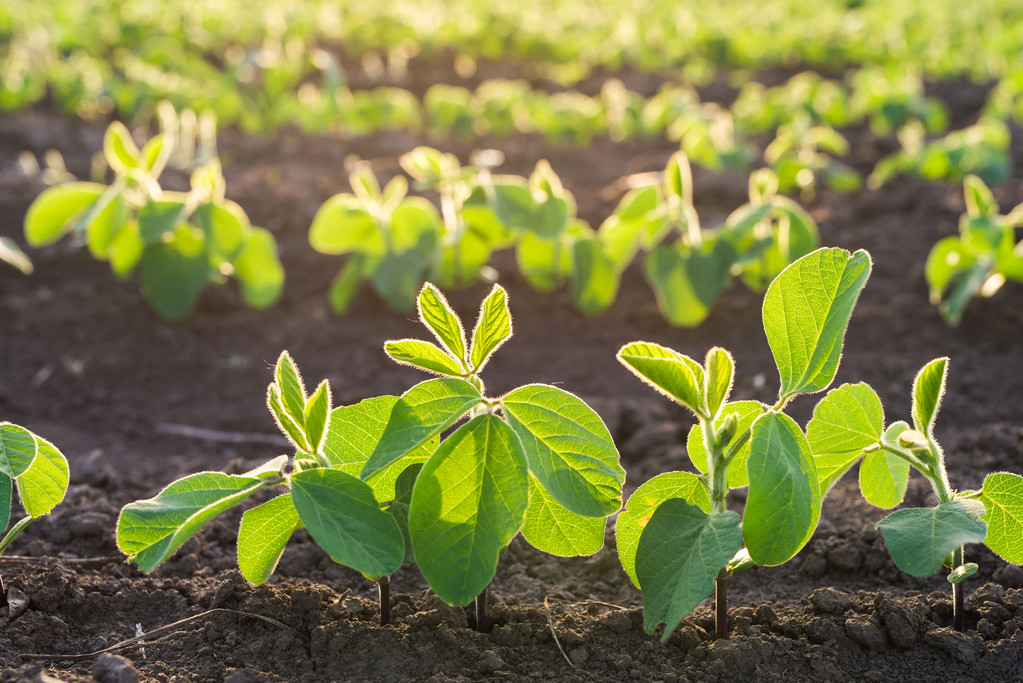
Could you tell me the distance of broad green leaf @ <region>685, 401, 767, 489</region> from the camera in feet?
4.65

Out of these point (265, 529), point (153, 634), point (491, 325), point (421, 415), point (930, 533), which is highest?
point (491, 325)

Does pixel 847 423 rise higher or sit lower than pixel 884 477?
higher

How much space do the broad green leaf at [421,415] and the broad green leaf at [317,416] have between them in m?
0.09

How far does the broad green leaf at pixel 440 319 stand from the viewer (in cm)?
139

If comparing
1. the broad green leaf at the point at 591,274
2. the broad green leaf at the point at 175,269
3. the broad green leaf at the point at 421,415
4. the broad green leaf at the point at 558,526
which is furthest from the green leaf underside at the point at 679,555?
the broad green leaf at the point at 175,269

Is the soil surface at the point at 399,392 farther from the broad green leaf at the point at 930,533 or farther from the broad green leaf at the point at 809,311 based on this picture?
the broad green leaf at the point at 809,311

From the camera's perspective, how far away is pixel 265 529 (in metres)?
1.45

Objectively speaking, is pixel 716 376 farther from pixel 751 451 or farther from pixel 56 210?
pixel 56 210

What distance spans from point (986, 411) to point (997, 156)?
6.64 ft

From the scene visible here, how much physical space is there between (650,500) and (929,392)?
0.46m

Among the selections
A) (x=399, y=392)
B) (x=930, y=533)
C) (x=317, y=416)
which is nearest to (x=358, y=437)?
(x=317, y=416)

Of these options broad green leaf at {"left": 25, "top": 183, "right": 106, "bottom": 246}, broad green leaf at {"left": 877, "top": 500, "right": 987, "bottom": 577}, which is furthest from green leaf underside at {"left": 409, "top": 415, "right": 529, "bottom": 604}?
broad green leaf at {"left": 25, "top": 183, "right": 106, "bottom": 246}

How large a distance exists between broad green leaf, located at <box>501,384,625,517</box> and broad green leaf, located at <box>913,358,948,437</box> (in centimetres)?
49

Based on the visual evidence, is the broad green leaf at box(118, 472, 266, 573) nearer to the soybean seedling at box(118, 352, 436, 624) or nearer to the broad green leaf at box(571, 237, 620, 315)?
the soybean seedling at box(118, 352, 436, 624)
